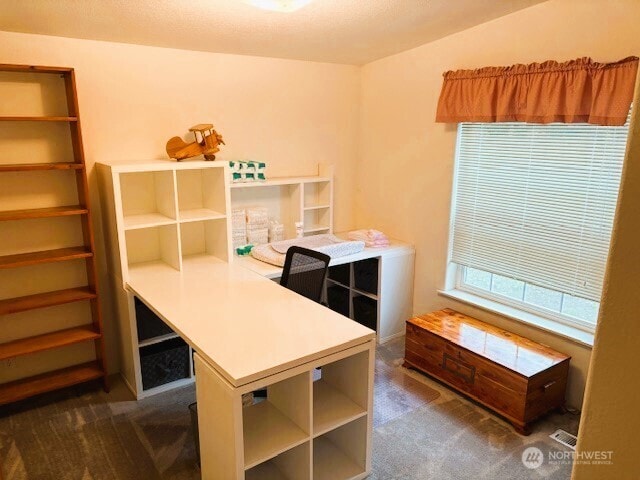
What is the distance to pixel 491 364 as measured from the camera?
2779mm

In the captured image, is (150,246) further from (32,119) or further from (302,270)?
(302,270)

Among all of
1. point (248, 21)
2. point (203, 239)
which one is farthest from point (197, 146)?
point (248, 21)

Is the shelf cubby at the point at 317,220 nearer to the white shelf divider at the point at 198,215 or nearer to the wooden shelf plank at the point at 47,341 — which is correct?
the white shelf divider at the point at 198,215

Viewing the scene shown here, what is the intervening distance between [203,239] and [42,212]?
44.6 inches

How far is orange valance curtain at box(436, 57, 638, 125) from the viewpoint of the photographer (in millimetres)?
2383

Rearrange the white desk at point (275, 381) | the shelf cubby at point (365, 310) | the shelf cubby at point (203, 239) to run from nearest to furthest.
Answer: the white desk at point (275, 381) → the shelf cubby at point (203, 239) → the shelf cubby at point (365, 310)

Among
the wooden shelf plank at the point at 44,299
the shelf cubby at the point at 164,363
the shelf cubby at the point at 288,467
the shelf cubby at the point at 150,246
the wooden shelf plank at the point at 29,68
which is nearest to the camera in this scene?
the shelf cubby at the point at 288,467

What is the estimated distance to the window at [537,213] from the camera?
8.66 ft

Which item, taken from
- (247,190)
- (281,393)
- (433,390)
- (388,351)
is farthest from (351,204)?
(281,393)

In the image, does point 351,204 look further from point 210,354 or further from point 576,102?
point 210,354

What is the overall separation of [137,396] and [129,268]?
86 cm

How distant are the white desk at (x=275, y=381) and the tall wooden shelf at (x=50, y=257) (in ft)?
2.03

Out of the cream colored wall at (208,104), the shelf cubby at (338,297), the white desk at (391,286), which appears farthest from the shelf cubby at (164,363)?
the shelf cubby at (338,297)

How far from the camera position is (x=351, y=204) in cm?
444
